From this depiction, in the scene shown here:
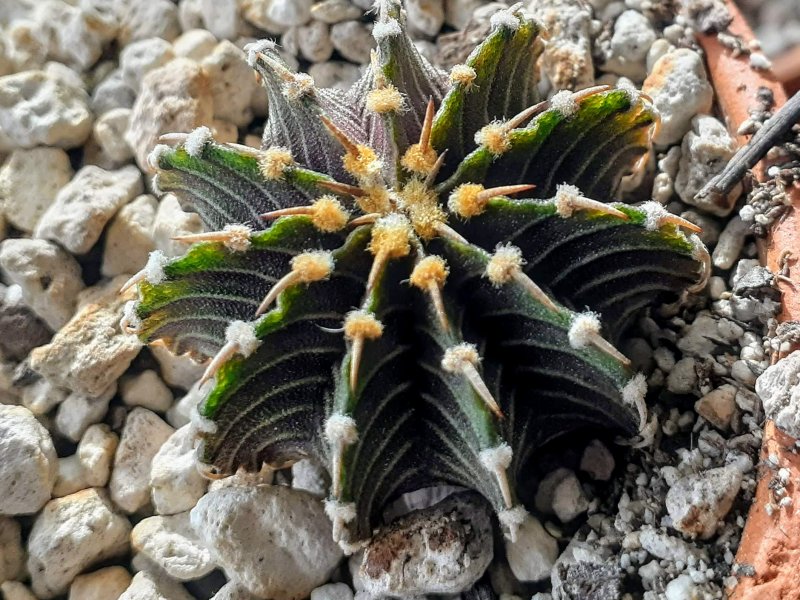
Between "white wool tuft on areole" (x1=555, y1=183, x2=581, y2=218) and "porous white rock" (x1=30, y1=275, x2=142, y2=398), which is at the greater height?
"white wool tuft on areole" (x1=555, y1=183, x2=581, y2=218)

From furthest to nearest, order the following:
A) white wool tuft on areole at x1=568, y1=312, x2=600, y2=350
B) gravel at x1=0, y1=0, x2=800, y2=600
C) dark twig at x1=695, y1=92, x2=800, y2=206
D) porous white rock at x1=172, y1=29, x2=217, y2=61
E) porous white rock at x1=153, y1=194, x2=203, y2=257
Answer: porous white rock at x1=172, y1=29, x2=217, y2=61 → porous white rock at x1=153, y1=194, x2=203, y2=257 → dark twig at x1=695, y1=92, x2=800, y2=206 → gravel at x1=0, y1=0, x2=800, y2=600 → white wool tuft on areole at x1=568, y1=312, x2=600, y2=350

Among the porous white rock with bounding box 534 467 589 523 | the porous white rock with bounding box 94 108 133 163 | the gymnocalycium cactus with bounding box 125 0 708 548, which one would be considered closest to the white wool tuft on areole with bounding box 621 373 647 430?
the gymnocalycium cactus with bounding box 125 0 708 548

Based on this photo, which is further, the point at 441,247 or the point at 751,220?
the point at 751,220

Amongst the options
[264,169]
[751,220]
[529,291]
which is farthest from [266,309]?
[751,220]

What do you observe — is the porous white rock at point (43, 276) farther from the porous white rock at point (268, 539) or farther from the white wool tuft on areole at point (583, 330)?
the white wool tuft on areole at point (583, 330)

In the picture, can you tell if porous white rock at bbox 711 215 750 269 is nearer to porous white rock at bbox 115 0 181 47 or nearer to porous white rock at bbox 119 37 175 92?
porous white rock at bbox 119 37 175 92

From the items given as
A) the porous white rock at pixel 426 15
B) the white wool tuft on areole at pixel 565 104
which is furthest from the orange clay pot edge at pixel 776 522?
the porous white rock at pixel 426 15

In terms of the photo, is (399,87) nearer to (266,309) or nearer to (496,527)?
(266,309)

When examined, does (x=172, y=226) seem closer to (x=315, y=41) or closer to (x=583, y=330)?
(x=315, y=41)
